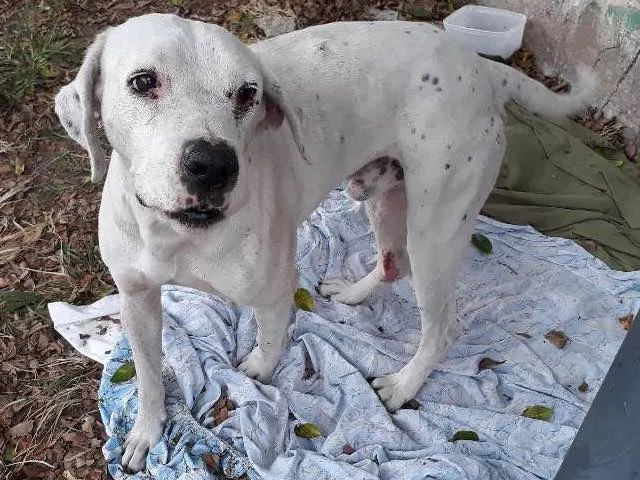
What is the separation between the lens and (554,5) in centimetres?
543

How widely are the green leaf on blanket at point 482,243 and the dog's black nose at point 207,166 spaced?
2.55m

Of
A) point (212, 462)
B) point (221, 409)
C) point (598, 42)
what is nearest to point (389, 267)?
point (221, 409)

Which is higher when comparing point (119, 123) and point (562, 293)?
point (119, 123)

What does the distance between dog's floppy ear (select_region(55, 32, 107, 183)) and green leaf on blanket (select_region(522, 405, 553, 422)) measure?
231 centimetres

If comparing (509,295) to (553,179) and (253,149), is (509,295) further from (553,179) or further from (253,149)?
(253,149)

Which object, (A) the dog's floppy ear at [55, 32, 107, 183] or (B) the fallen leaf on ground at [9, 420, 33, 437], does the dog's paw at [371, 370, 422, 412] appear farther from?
(A) the dog's floppy ear at [55, 32, 107, 183]

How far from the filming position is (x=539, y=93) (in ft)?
10.1

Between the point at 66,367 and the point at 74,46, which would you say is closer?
the point at 66,367

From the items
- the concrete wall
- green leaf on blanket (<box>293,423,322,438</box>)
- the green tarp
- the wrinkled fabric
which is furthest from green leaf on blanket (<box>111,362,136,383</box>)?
the concrete wall

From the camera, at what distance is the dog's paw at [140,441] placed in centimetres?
312

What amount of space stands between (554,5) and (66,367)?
4.24 m

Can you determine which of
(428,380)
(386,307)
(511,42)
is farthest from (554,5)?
(428,380)

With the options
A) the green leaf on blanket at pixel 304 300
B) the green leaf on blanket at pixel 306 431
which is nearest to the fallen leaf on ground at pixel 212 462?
the green leaf on blanket at pixel 306 431

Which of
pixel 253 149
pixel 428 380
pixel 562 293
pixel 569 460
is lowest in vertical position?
pixel 428 380
